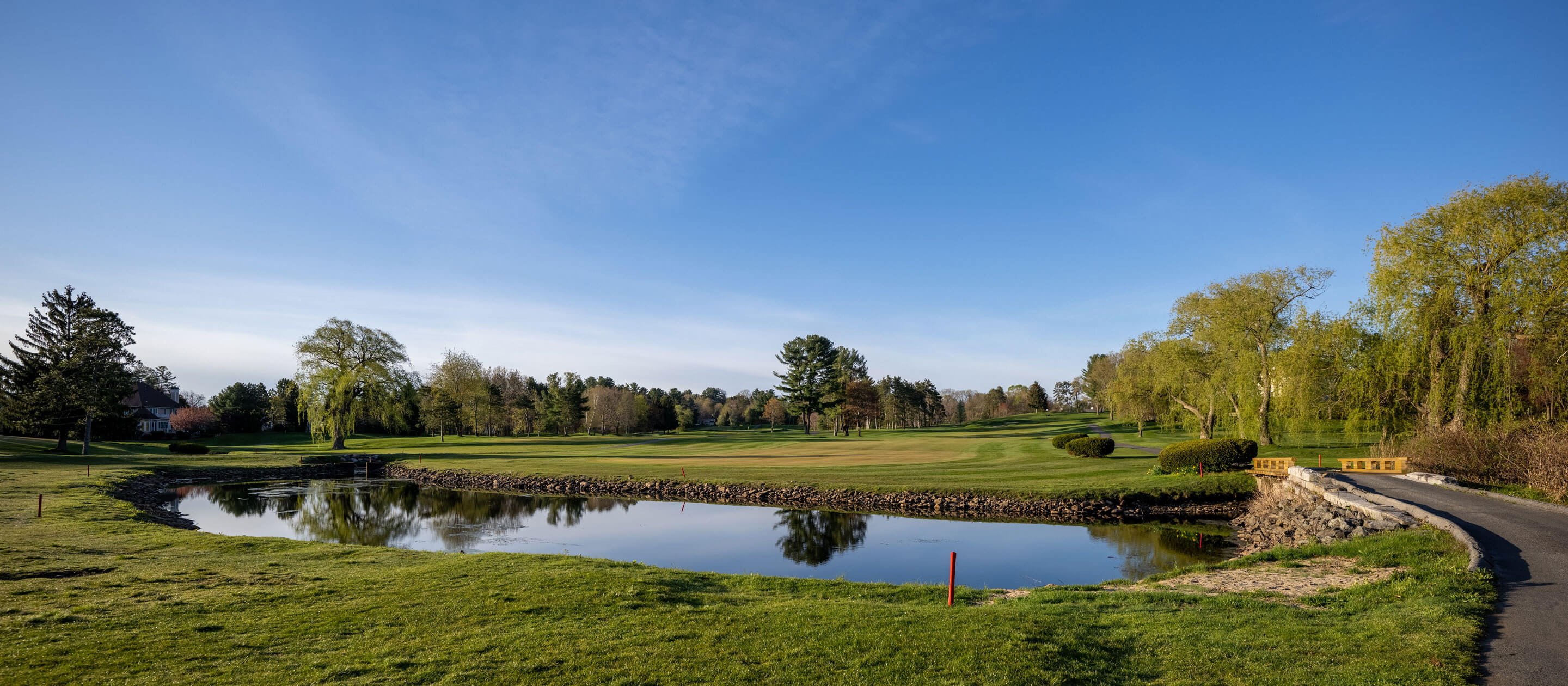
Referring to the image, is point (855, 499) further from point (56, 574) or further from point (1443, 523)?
point (56, 574)

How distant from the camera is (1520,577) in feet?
31.5

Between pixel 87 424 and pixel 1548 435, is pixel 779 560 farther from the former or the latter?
pixel 87 424

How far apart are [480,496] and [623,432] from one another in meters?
58.0

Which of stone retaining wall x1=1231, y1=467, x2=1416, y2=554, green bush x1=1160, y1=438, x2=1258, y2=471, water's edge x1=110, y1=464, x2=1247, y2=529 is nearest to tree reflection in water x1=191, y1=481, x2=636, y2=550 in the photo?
water's edge x1=110, y1=464, x2=1247, y2=529

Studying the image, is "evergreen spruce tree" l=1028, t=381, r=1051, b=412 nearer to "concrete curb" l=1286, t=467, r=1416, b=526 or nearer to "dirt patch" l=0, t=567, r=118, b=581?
"concrete curb" l=1286, t=467, r=1416, b=526

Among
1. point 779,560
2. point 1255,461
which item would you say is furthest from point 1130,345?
point 779,560

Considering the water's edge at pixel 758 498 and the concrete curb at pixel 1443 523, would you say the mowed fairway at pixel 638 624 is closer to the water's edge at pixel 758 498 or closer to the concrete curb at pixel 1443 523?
the concrete curb at pixel 1443 523

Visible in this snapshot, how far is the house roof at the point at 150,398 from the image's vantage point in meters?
80.1

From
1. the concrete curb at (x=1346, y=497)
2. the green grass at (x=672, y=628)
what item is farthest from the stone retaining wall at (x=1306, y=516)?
the green grass at (x=672, y=628)

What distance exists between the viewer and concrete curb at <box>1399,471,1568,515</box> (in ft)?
47.0

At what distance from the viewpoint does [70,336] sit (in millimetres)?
41844

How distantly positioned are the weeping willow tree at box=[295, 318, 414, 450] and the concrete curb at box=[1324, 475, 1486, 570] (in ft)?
A: 201

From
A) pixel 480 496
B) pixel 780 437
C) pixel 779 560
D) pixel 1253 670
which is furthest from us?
pixel 780 437

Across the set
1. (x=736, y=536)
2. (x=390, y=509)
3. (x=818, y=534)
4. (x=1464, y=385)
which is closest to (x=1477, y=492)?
(x=1464, y=385)
